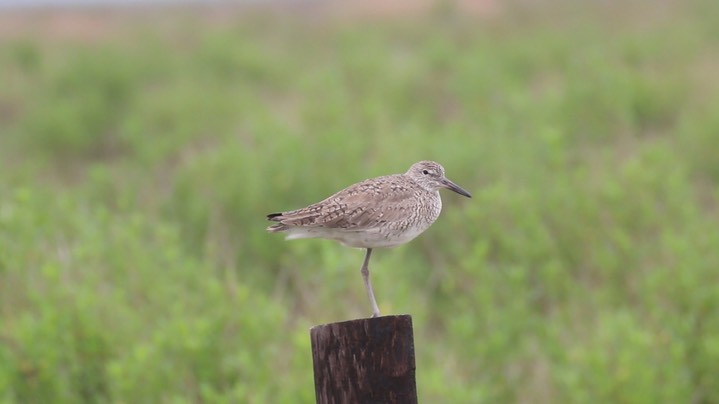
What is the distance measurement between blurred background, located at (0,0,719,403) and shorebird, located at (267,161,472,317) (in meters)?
3.16

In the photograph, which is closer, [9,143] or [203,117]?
[203,117]

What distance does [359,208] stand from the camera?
6.41m

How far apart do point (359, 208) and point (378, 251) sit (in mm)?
6701

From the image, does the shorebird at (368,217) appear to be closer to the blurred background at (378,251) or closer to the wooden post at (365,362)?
the wooden post at (365,362)

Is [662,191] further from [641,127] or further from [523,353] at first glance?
[641,127]

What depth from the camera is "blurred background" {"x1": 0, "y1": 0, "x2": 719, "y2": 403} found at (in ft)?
33.1

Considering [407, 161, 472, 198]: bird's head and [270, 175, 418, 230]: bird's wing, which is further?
[407, 161, 472, 198]: bird's head

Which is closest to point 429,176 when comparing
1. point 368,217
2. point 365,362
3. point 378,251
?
point 368,217

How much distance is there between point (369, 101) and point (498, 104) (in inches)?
76.0

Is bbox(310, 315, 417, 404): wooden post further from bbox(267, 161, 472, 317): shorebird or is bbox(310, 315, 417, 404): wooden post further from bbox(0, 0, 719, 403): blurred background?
bbox(0, 0, 719, 403): blurred background

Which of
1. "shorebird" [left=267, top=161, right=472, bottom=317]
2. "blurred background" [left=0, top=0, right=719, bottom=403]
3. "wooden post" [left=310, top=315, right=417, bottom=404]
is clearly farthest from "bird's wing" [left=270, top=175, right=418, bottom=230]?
"blurred background" [left=0, top=0, right=719, bottom=403]

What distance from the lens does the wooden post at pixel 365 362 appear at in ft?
17.0

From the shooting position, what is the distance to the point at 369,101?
17.0 m

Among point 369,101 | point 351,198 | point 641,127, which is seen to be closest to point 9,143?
point 369,101
